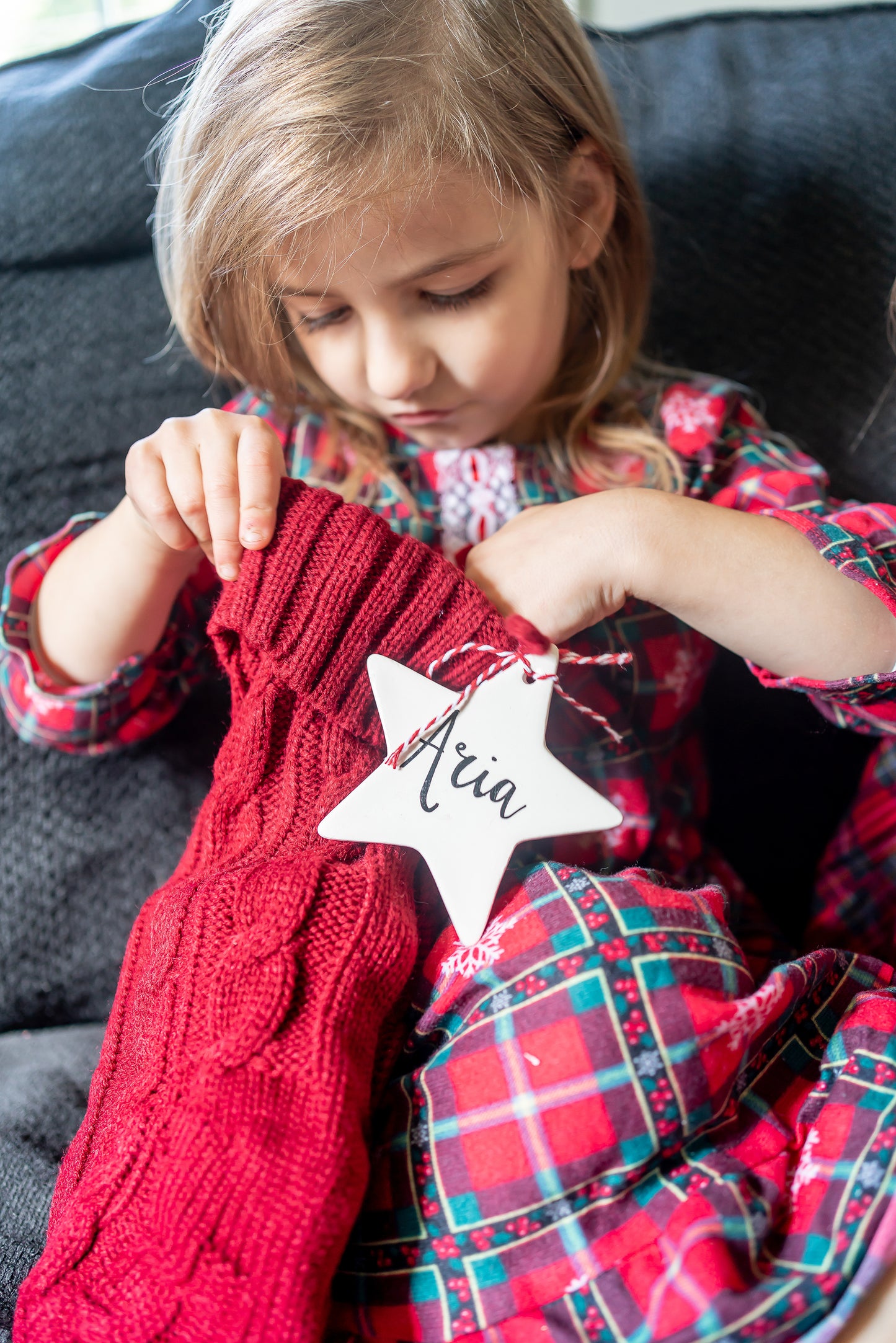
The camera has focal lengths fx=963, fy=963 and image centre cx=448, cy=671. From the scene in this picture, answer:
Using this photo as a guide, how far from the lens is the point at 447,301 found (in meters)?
0.58

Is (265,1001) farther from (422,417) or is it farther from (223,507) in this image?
(422,417)

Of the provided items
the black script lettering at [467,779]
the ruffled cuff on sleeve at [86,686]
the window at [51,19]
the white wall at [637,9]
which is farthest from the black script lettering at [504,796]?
the white wall at [637,9]

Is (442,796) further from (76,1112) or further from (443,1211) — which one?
(76,1112)

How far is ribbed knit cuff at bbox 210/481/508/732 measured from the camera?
49 cm

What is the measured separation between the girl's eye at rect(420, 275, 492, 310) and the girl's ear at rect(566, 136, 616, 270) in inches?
4.2

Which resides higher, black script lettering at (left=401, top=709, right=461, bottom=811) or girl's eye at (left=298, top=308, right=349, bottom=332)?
girl's eye at (left=298, top=308, right=349, bottom=332)

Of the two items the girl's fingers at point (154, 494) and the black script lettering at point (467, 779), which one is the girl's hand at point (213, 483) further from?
the black script lettering at point (467, 779)

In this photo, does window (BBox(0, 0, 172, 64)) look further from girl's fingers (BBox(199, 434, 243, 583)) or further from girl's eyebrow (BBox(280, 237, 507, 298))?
girl's fingers (BBox(199, 434, 243, 583))

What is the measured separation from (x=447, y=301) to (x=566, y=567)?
183mm

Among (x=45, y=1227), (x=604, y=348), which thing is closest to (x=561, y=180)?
(x=604, y=348)

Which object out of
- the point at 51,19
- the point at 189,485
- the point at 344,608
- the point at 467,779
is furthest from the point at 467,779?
the point at 51,19

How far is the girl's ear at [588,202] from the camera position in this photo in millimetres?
644

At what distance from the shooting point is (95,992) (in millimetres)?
692

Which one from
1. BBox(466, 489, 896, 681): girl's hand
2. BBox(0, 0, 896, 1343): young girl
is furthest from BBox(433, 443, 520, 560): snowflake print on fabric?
BBox(466, 489, 896, 681): girl's hand
